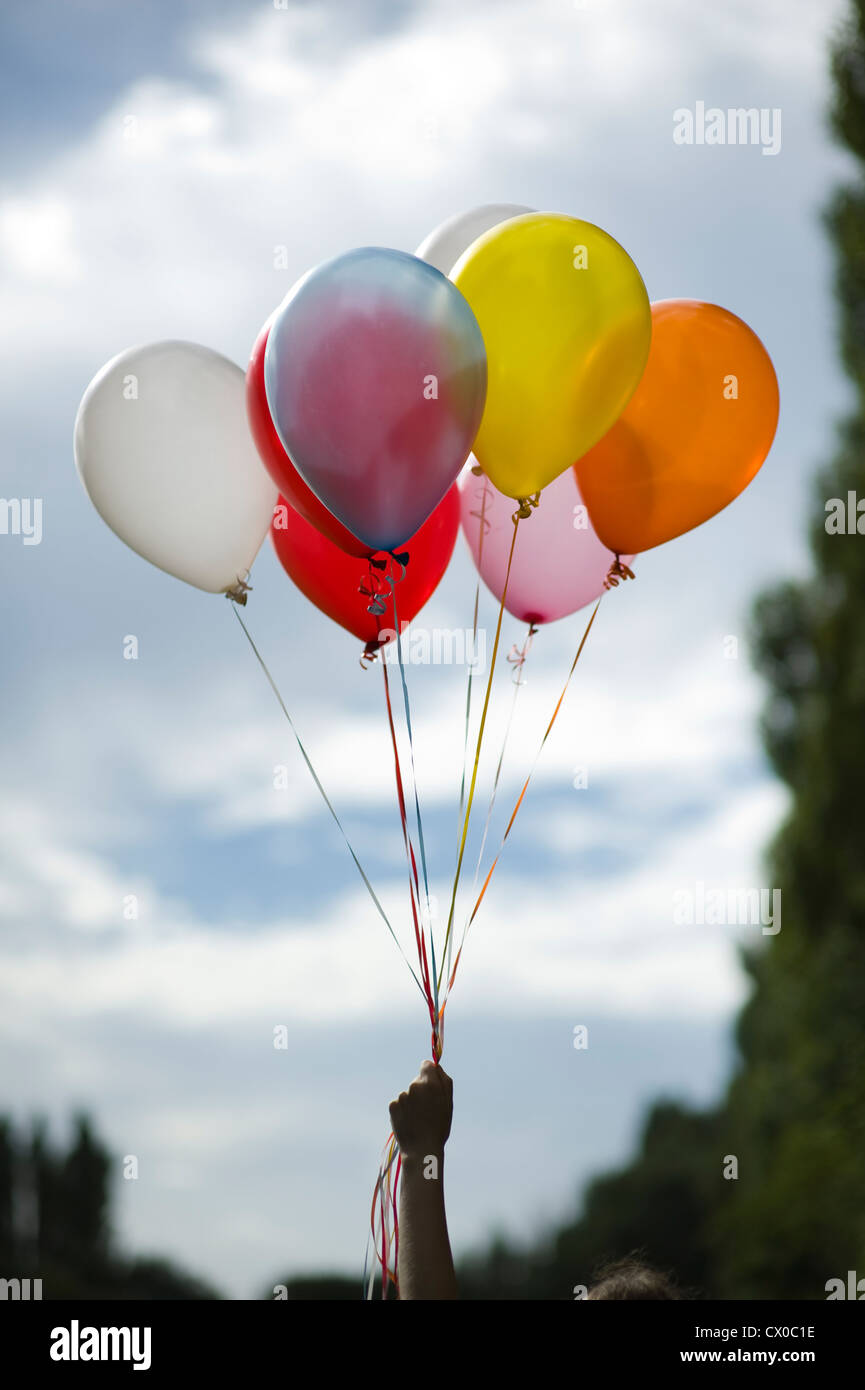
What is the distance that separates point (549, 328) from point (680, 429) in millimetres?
484

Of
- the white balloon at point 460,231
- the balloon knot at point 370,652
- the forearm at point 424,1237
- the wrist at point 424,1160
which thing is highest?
the white balloon at point 460,231

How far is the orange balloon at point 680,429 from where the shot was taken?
308 cm

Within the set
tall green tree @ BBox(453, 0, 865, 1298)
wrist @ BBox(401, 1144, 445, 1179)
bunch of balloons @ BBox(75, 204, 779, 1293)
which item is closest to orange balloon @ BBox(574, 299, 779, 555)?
bunch of balloons @ BBox(75, 204, 779, 1293)

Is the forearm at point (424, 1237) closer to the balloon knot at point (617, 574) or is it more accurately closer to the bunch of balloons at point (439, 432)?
the bunch of balloons at point (439, 432)

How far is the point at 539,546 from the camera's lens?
336cm

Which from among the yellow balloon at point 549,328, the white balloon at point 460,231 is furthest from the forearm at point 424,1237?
the white balloon at point 460,231

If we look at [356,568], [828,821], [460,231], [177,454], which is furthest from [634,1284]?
[828,821]

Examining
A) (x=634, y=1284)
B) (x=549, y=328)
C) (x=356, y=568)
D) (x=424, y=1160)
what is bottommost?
(x=634, y=1284)

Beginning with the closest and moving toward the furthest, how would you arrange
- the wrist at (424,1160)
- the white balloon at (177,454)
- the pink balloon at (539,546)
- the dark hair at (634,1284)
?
the wrist at (424,1160) < the dark hair at (634,1284) < the white balloon at (177,454) < the pink balloon at (539,546)

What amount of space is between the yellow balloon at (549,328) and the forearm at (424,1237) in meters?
1.53

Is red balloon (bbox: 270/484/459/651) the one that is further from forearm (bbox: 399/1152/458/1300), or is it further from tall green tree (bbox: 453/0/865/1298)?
tall green tree (bbox: 453/0/865/1298)

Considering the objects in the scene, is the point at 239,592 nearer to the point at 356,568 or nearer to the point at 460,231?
the point at 356,568

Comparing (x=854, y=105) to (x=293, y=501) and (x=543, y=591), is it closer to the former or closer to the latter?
(x=543, y=591)
